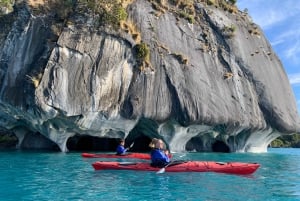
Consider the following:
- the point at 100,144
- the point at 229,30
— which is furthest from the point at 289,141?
the point at 100,144

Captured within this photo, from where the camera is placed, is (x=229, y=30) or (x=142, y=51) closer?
(x=142, y=51)

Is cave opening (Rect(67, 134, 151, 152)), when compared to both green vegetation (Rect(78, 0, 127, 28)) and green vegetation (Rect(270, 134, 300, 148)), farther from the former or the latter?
green vegetation (Rect(270, 134, 300, 148))

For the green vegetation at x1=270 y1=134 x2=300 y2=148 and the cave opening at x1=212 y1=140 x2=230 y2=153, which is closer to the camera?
the cave opening at x1=212 y1=140 x2=230 y2=153

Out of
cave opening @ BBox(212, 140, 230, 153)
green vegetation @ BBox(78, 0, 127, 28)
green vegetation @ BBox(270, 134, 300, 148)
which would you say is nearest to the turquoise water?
green vegetation @ BBox(78, 0, 127, 28)

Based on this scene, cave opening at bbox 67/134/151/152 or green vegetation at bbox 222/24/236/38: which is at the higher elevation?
green vegetation at bbox 222/24/236/38

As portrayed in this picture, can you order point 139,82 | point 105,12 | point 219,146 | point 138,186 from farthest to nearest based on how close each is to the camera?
point 219,146 < point 139,82 < point 105,12 < point 138,186

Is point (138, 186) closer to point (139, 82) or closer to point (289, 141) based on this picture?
point (139, 82)

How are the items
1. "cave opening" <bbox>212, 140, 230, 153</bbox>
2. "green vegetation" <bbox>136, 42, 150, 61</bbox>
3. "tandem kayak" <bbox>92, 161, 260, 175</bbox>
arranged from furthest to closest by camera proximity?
"cave opening" <bbox>212, 140, 230, 153</bbox> → "green vegetation" <bbox>136, 42, 150, 61</bbox> → "tandem kayak" <bbox>92, 161, 260, 175</bbox>

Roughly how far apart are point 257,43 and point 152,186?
44.2 metres

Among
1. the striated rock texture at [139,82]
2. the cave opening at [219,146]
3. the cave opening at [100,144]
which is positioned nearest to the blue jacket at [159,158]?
the striated rock texture at [139,82]

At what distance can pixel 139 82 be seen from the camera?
4178 centimetres

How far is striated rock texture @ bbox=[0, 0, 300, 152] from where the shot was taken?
38.2 m

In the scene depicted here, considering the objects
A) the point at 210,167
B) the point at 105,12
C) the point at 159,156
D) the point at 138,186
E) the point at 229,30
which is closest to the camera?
the point at 138,186

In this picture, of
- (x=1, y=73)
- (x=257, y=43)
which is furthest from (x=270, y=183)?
(x=257, y=43)
